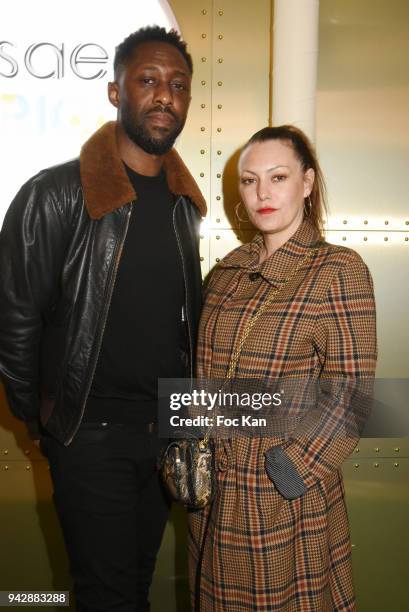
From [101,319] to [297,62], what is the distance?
3.76 feet

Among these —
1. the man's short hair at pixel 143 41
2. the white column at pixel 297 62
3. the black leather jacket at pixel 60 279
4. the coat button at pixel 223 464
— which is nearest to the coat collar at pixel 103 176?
the black leather jacket at pixel 60 279

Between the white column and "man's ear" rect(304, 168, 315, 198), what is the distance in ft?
1.33

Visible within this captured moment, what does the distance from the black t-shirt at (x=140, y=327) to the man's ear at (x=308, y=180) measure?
0.45 m

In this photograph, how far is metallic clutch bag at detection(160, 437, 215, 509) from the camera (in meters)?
1.53

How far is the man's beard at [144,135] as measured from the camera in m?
1.75

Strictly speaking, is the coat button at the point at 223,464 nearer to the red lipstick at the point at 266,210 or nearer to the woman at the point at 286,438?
the woman at the point at 286,438

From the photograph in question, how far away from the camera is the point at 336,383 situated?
1468mm

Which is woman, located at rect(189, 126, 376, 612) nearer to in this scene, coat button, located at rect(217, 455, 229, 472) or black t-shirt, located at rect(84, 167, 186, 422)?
coat button, located at rect(217, 455, 229, 472)

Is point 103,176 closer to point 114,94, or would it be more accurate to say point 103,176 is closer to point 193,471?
point 114,94

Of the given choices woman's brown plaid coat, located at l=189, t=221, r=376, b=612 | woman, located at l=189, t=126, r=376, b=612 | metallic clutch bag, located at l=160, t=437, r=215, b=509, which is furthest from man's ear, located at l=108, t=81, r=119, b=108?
metallic clutch bag, located at l=160, t=437, r=215, b=509

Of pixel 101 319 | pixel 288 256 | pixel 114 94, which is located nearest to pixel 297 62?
pixel 114 94

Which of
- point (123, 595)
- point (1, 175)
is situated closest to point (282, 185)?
point (1, 175)

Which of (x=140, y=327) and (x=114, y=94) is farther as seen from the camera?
(x=114, y=94)

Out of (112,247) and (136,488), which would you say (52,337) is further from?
(136,488)
